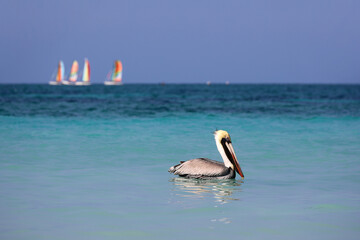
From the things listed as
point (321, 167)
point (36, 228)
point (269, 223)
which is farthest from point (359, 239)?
point (321, 167)

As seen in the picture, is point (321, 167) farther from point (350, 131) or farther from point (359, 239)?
Result: point (350, 131)

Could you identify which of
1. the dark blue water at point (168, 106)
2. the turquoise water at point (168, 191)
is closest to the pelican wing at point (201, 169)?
the turquoise water at point (168, 191)

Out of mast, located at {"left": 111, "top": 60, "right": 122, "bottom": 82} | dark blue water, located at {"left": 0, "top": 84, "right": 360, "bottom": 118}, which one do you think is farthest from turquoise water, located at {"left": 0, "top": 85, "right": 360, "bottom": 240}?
mast, located at {"left": 111, "top": 60, "right": 122, "bottom": 82}

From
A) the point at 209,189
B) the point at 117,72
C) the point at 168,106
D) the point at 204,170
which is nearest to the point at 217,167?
the point at 204,170

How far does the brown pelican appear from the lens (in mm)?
7406

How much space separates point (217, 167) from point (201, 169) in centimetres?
23

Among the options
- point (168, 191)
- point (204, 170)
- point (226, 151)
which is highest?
point (226, 151)

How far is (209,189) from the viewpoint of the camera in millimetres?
6777

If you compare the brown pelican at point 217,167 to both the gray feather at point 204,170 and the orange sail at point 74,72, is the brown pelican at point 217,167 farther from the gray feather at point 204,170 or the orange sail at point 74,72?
the orange sail at point 74,72

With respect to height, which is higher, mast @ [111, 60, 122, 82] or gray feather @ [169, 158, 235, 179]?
mast @ [111, 60, 122, 82]

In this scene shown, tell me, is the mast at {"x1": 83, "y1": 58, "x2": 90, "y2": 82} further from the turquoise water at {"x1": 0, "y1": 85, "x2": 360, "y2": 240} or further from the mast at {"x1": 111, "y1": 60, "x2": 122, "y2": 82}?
A: the turquoise water at {"x1": 0, "y1": 85, "x2": 360, "y2": 240}

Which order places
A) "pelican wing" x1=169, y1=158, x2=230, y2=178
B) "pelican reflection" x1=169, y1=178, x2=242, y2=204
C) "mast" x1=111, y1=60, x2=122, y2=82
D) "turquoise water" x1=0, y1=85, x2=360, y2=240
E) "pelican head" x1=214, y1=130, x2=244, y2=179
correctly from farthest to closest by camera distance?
"mast" x1=111, y1=60, x2=122, y2=82 → "pelican head" x1=214, y1=130, x2=244, y2=179 → "pelican wing" x1=169, y1=158, x2=230, y2=178 → "pelican reflection" x1=169, y1=178, x2=242, y2=204 → "turquoise water" x1=0, y1=85, x2=360, y2=240

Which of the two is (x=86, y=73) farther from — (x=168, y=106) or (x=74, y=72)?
(x=168, y=106)

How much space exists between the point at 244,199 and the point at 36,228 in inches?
95.8
